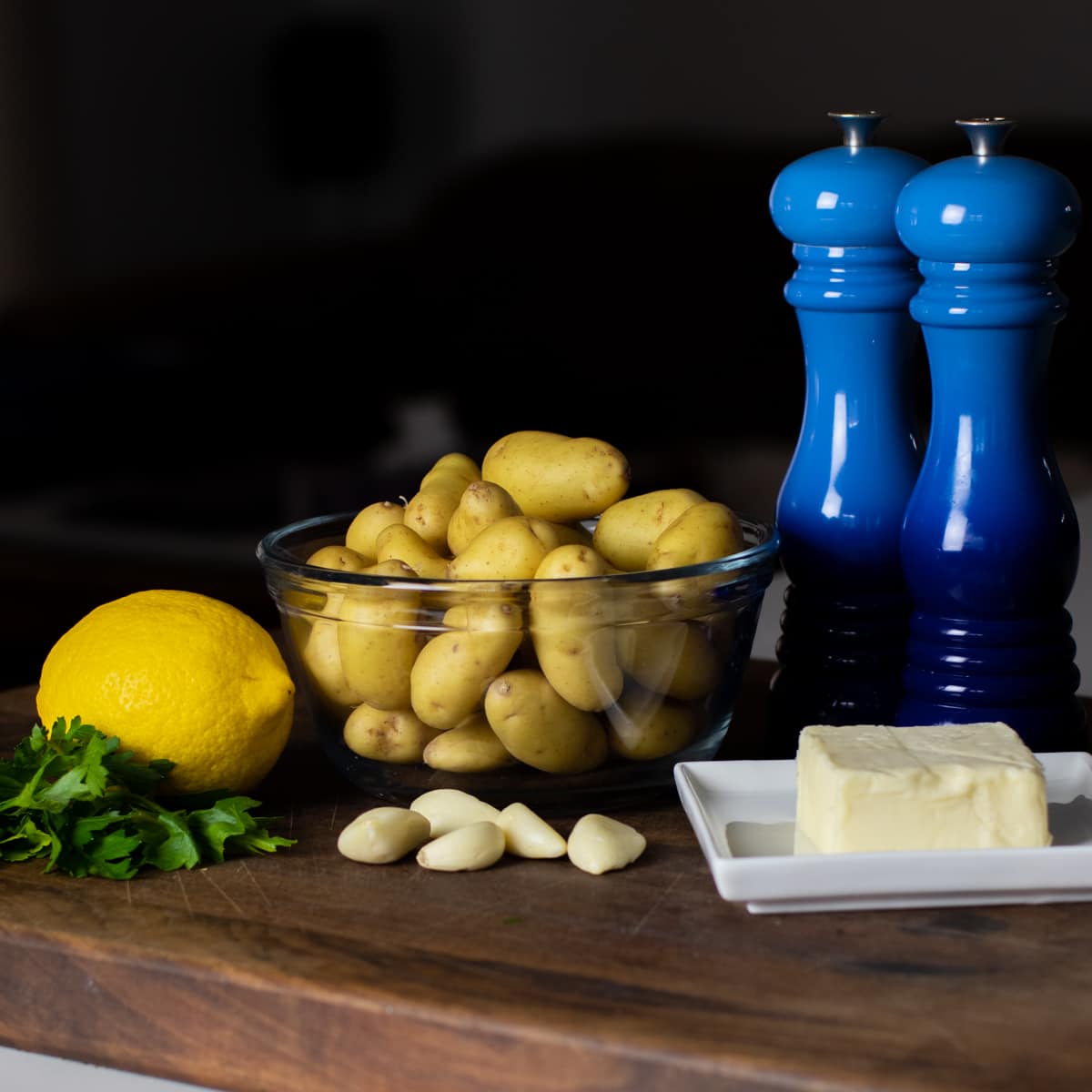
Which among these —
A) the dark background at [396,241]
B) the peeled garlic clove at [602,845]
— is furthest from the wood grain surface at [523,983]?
the dark background at [396,241]

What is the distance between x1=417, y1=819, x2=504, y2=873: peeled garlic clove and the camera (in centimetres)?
74

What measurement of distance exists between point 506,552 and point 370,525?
127 mm

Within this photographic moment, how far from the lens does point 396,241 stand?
2.00 meters

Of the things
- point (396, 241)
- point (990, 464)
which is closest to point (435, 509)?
point (990, 464)

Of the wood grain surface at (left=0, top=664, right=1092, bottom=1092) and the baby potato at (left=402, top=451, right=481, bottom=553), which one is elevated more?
the baby potato at (left=402, top=451, right=481, bottom=553)

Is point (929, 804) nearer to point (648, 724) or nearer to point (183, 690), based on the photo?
point (648, 724)

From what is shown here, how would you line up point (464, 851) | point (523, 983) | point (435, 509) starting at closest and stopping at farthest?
point (523, 983)
point (464, 851)
point (435, 509)

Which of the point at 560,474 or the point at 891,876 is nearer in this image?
the point at 891,876

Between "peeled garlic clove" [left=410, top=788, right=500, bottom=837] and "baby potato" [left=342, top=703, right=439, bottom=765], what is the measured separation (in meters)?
0.03

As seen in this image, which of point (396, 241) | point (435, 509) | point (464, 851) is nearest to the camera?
point (464, 851)

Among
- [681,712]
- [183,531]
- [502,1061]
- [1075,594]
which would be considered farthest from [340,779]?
[183,531]

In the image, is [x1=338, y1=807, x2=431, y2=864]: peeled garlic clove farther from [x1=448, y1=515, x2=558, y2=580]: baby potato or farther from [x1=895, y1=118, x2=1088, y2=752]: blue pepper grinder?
[x1=895, y1=118, x2=1088, y2=752]: blue pepper grinder

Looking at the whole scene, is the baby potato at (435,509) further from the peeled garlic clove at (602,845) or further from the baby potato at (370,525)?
the peeled garlic clove at (602,845)

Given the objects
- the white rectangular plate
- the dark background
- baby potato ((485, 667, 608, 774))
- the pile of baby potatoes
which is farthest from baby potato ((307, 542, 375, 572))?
the dark background
